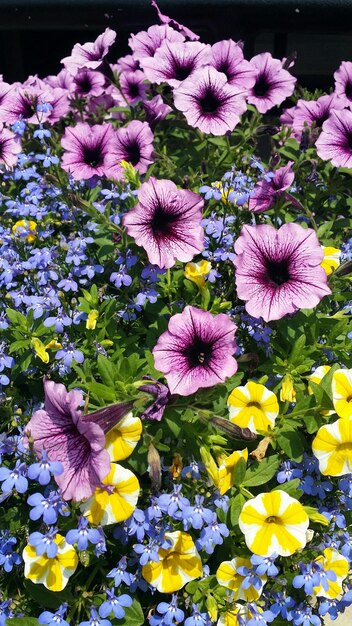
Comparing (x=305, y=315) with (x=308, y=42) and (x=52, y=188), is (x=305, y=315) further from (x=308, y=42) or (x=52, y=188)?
(x=308, y=42)

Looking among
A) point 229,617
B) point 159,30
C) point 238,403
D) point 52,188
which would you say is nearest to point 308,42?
point 159,30

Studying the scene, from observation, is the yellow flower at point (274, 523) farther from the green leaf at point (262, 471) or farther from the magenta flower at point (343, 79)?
the magenta flower at point (343, 79)

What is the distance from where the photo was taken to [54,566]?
1552mm

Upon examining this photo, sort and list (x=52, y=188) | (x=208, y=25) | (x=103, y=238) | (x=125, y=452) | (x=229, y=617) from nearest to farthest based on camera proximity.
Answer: (x=125, y=452), (x=229, y=617), (x=103, y=238), (x=52, y=188), (x=208, y=25)

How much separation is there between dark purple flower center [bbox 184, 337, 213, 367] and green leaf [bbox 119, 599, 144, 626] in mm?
627

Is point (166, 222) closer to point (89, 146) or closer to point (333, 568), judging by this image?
point (89, 146)

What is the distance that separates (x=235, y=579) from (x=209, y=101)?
147cm

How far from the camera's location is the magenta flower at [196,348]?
1524mm

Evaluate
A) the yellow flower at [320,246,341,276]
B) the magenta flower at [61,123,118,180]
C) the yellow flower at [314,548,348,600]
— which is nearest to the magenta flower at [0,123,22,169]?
the magenta flower at [61,123,118,180]

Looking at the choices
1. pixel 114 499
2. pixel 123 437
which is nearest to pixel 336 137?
pixel 123 437

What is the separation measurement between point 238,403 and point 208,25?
202cm

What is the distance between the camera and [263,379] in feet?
5.70

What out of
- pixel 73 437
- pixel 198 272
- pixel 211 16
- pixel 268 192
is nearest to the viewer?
pixel 73 437

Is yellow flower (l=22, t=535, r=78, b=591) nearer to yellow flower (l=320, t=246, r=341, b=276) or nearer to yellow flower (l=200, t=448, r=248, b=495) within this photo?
yellow flower (l=200, t=448, r=248, b=495)
